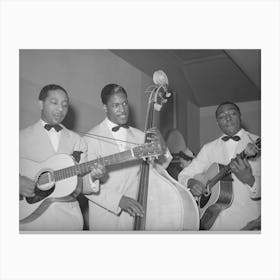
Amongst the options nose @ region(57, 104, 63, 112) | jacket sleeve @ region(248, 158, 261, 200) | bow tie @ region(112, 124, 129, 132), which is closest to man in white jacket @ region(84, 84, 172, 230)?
bow tie @ region(112, 124, 129, 132)

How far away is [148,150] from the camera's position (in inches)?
116

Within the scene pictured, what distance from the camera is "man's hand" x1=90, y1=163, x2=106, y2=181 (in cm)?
293

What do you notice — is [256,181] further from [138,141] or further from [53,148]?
[53,148]

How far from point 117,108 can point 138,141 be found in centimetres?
27

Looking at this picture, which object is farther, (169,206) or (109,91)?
(109,91)

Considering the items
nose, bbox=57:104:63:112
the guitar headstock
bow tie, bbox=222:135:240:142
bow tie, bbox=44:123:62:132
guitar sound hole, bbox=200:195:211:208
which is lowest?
guitar sound hole, bbox=200:195:211:208

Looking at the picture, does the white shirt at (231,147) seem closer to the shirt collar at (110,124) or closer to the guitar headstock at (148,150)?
the guitar headstock at (148,150)

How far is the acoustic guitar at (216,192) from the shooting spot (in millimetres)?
3000

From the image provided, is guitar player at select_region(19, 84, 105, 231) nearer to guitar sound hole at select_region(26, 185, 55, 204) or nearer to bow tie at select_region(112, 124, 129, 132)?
guitar sound hole at select_region(26, 185, 55, 204)

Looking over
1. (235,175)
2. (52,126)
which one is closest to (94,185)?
(52,126)

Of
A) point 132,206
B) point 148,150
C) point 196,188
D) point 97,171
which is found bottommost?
point 132,206

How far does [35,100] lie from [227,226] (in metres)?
1.53
